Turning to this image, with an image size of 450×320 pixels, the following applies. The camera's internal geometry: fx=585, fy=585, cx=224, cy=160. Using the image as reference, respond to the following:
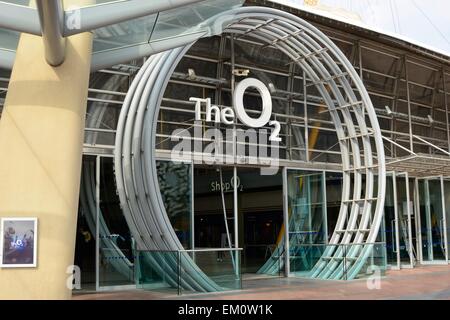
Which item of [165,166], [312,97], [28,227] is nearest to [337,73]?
[312,97]

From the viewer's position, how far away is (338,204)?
17812 mm

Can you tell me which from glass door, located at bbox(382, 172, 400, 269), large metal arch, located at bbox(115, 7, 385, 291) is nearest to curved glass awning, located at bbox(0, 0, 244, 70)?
large metal arch, located at bbox(115, 7, 385, 291)

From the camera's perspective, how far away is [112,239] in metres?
13.6

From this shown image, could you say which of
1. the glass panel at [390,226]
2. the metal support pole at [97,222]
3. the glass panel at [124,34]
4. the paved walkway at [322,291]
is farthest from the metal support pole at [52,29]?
the glass panel at [390,226]

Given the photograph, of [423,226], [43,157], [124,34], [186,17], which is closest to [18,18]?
[43,157]

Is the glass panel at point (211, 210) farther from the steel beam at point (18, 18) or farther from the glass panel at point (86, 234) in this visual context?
the steel beam at point (18, 18)

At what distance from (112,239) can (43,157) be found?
605cm

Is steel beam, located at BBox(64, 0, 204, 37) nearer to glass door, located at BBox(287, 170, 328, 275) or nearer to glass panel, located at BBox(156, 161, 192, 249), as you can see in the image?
glass panel, located at BBox(156, 161, 192, 249)

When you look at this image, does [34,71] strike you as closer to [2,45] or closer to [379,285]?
[2,45]

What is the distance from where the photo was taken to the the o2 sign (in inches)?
631

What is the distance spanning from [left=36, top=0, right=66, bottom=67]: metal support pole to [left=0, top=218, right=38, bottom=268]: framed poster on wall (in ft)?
7.13

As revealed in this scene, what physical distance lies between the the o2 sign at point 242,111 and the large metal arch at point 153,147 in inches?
59.5
